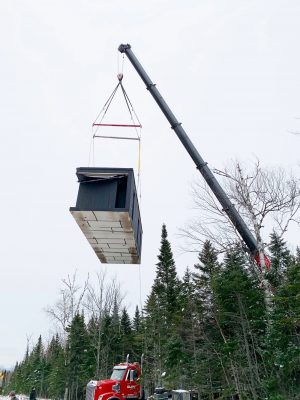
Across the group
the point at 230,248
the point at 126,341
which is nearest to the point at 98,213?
the point at 230,248

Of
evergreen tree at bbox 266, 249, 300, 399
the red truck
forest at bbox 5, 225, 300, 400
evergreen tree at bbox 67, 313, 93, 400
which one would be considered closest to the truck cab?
the red truck

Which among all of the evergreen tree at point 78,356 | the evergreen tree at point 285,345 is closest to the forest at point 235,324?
the evergreen tree at point 285,345

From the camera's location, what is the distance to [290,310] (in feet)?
43.5

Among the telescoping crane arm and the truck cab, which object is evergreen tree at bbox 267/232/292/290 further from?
the truck cab

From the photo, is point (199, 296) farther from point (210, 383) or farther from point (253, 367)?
point (253, 367)

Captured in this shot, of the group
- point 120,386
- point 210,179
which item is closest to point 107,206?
point 210,179

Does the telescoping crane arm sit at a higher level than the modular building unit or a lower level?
higher

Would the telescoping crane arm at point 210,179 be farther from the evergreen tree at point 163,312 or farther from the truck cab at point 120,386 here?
the evergreen tree at point 163,312

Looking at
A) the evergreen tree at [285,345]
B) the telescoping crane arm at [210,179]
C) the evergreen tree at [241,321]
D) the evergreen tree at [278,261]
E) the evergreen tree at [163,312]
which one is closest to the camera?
the evergreen tree at [285,345]

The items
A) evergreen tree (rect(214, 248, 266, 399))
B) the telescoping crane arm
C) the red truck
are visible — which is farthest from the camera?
the telescoping crane arm

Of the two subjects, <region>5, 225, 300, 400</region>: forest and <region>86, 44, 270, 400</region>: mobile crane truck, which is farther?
<region>86, 44, 270, 400</region>: mobile crane truck

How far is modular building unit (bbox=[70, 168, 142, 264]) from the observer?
9.20 metres

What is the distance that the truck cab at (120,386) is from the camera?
1536 cm

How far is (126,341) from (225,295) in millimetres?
26505
